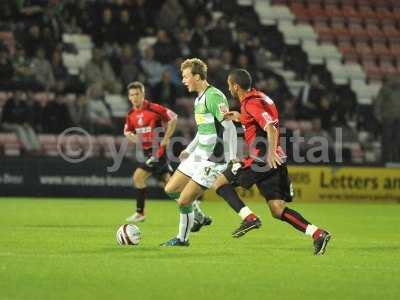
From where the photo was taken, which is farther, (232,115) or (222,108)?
(222,108)

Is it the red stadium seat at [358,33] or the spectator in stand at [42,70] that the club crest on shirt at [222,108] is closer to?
the spectator in stand at [42,70]

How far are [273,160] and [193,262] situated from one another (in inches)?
60.7

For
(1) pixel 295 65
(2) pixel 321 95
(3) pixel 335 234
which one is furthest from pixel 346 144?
(3) pixel 335 234

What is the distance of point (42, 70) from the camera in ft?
68.9

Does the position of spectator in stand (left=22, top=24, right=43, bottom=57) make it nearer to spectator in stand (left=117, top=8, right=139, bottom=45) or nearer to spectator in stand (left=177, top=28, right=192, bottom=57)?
spectator in stand (left=117, top=8, right=139, bottom=45)

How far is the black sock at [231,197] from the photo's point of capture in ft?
34.4

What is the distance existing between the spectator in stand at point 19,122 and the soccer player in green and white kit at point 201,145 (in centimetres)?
989

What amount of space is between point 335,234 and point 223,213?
439 centimetres

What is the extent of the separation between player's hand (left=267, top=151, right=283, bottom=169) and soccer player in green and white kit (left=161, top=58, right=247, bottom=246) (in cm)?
66

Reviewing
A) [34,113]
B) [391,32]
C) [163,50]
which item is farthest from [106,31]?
[391,32]

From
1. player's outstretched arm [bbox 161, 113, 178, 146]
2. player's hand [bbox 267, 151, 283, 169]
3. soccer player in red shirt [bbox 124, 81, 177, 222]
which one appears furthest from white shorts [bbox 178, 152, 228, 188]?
soccer player in red shirt [bbox 124, 81, 177, 222]

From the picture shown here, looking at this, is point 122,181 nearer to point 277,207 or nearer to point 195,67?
point 195,67

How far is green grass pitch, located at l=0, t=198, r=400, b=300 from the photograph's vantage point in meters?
7.23

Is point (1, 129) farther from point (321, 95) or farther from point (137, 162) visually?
point (321, 95)
